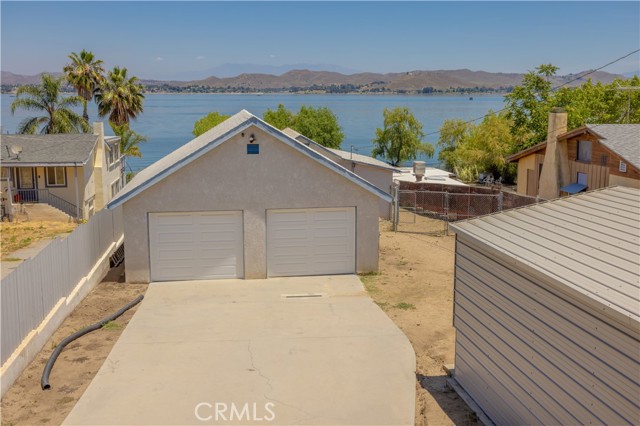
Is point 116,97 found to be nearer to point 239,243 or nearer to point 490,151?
point 490,151

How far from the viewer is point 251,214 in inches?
774

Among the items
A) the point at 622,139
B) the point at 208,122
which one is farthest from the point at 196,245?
the point at 208,122

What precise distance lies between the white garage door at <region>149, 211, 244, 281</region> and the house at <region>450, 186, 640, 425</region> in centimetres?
970

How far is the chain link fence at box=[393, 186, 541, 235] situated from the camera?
27.0 meters

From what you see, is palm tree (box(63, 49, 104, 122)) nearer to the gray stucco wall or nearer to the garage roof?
the gray stucco wall

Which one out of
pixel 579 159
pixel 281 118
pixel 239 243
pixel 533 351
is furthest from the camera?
pixel 281 118

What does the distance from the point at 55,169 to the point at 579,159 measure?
26509 millimetres

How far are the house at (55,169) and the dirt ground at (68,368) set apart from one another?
17.5m

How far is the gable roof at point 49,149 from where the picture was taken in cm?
3309

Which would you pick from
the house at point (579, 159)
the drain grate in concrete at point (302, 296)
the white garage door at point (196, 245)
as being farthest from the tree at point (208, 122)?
the drain grate in concrete at point (302, 296)

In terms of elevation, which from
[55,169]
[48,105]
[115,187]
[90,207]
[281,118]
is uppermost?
[48,105]

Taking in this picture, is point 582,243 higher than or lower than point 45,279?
higher

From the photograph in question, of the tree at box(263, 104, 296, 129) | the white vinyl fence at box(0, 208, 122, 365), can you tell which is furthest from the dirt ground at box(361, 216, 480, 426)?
the tree at box(263, 104, 296, 129)

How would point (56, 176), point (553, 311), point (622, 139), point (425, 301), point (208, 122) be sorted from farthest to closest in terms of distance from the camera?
point (208, 122) → point (56, 176) → point (622, 139) → point (425, 301) → point (553, 311)
